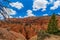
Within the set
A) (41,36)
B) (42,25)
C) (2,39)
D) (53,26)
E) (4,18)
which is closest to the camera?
(4,18)

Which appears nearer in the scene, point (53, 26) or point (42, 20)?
point (53, 26)

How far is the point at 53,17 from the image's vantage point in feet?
172

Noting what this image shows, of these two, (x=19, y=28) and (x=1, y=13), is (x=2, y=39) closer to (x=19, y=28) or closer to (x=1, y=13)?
(x=1, y=13)

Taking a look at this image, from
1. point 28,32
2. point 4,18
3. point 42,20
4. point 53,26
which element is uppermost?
point 42,20

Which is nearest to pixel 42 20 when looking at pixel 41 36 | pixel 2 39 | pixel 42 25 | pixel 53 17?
pixel 42 25

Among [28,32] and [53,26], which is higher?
[28,32]

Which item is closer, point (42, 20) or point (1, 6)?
point (1, 6)

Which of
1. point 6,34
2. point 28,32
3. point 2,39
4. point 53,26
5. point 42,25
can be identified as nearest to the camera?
point 6,34

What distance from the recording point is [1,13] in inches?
247

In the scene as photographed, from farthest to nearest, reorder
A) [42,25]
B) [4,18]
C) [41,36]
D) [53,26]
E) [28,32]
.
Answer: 1. [42,25]
2. [28,32]
3. [53,26]
4. [41,36]
5. [4,18]

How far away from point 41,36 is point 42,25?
222 feet

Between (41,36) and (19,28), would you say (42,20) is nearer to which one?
(19,28)

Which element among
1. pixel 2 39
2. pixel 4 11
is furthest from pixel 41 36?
pixel 4 11

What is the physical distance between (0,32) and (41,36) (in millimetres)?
15292
